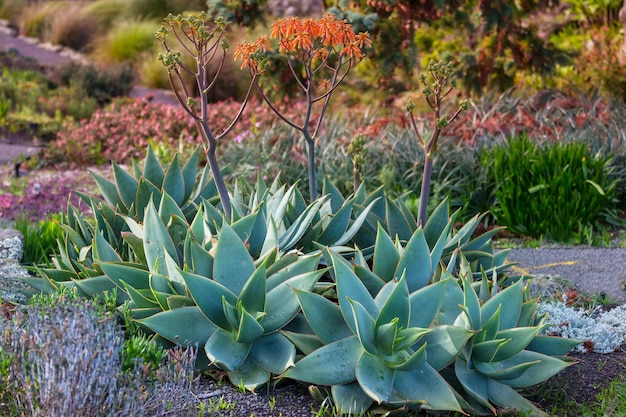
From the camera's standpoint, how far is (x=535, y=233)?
6133 mm

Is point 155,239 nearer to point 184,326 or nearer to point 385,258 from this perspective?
point 184,326

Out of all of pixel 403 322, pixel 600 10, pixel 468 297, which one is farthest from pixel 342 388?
pixel 600 10

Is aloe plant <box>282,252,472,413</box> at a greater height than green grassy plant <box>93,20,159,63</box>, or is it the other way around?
aloe plant <box>282,252,472,413</box>

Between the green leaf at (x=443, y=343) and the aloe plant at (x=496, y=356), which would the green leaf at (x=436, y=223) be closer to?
the aloe plant at (x=496, y=356)

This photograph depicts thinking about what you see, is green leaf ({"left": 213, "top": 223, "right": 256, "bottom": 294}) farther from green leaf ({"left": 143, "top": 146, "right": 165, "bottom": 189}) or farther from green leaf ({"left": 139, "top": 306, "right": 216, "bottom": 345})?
green leaf ({"left": 143, "top": 146, "right": 165, "bottom": 189})

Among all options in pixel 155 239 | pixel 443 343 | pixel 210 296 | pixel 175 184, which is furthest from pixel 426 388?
pixel 175 184

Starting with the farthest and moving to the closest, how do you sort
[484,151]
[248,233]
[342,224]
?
1. [484,151]
2. [342,224]
3. [248,233]

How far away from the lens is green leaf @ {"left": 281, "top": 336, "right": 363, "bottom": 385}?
2.82m

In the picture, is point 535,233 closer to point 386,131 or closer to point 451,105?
point 386,131

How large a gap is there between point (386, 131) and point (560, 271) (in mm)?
3143

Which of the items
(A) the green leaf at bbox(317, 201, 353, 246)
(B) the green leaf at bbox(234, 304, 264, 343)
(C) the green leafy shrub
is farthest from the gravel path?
(B) the green leaf at bbox(234, 304, 264, 343)

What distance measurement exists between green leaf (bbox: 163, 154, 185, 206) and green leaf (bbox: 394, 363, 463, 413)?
1.86m

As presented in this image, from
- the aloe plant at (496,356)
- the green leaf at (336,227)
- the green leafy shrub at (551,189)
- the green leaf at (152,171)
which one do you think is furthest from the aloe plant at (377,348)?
the green leafy shrub at (551,189)

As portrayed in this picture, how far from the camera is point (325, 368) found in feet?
9.27
